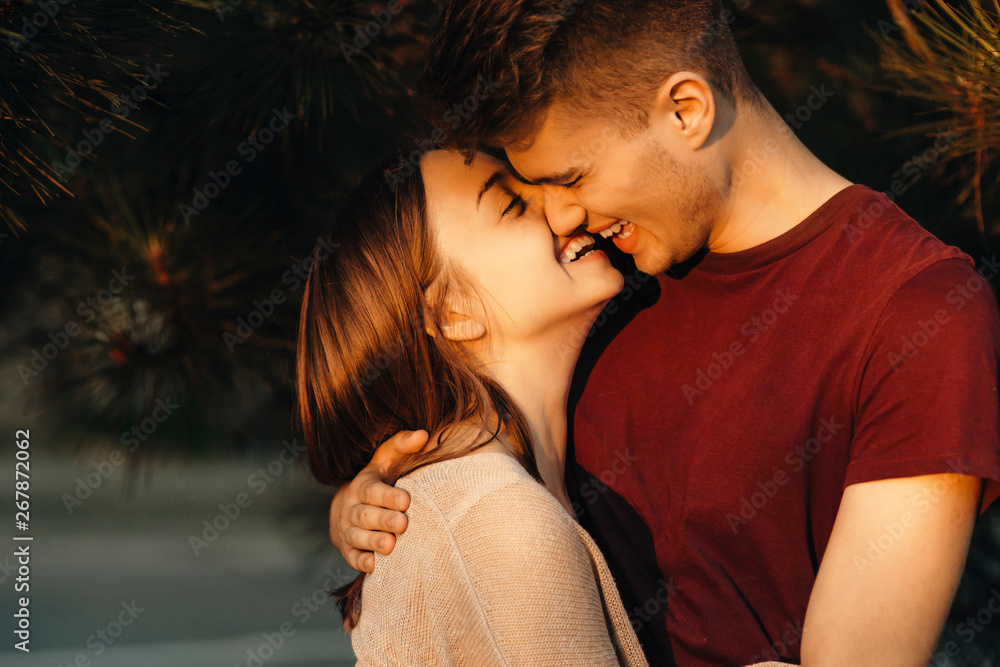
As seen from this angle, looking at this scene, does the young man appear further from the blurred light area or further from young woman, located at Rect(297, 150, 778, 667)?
the blurred light area

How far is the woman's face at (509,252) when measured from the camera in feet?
4.00

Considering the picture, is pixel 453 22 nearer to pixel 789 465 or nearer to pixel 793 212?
pixel 793 212

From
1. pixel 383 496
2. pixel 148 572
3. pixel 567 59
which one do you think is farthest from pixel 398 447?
pixel 148 572

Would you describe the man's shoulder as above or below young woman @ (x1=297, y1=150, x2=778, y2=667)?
above

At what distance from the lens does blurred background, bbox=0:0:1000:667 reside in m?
1.16

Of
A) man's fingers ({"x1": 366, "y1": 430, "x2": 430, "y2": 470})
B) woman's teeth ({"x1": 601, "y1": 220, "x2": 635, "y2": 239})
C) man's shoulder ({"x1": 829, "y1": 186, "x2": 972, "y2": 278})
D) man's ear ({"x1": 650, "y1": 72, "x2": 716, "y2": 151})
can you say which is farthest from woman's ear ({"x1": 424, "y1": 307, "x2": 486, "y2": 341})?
man's shoulder ({"x1": 829, "y1": 186, "x2": 972, "y2": 278})

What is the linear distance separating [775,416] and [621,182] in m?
0.41

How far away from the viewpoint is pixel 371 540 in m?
1.13

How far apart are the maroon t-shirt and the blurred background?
8.8 inches

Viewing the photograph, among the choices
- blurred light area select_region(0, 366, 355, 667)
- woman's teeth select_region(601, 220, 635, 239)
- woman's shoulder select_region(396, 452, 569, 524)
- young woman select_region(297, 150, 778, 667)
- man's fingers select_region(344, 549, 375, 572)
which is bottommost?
blurred light area select_region(0, 366, 355, 667)

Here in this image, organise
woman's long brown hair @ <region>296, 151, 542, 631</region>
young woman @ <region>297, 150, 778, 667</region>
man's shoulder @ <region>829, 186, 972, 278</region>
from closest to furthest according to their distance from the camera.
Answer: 1. man's shoulder @ <region>829, 186, 972, 278</region>
2. young woman @ <region>297, 150, 778, 667</region>
3. woman's long brown hair @ <region>296, 151, 542, 631</region>

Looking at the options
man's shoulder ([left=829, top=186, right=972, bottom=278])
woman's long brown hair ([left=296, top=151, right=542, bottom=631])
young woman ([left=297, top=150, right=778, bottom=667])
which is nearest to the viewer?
man's shoulder ([left=829, top=186, right=972, bottom=278])

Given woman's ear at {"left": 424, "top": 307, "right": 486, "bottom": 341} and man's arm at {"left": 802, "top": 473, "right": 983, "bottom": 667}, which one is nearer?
man's arm at {"left": 802, "top": 473, "right": 983, "bottom": 667}

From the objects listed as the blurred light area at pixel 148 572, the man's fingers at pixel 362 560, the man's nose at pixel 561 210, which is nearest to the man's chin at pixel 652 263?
the man's nose at pixel 561 210
